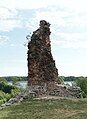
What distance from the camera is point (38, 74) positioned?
31.9 meters

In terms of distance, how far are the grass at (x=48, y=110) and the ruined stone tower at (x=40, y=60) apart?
619 centimetres

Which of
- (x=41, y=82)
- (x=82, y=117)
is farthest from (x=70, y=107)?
(x=41, y=82)

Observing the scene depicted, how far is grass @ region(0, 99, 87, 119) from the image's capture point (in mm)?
19984

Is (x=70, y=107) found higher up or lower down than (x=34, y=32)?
lower down

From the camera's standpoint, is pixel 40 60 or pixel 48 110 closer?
pixel 48 110

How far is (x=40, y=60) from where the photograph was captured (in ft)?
105

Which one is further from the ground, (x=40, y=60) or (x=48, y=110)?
(x=40, y=60)

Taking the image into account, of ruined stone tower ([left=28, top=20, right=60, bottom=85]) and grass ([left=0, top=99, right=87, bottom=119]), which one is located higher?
ruined stone tower ([left=28, top=20, right=60, bottom=85])

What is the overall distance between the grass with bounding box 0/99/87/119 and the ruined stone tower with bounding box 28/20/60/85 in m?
6.19

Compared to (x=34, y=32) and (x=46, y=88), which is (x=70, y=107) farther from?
(x=34, y=32)

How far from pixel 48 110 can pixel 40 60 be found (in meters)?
10.9

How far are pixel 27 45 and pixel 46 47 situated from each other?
62.9 inches

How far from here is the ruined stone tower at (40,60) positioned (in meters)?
31.9

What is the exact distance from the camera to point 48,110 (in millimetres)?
21578
